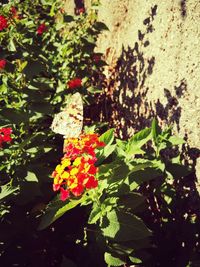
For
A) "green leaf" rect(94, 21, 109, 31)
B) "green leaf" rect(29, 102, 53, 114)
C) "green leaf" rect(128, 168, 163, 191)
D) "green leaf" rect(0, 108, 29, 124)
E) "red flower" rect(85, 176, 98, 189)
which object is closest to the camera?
"red flower" rect(85, 176, 98, 189)

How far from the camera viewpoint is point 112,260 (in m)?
1.54

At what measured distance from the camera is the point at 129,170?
1.53m

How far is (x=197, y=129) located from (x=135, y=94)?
930mm

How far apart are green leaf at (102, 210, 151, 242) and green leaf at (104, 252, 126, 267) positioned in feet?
0.51

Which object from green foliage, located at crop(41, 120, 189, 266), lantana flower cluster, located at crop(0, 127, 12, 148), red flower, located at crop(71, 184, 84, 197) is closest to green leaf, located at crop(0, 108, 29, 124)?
lantana flower cluster, located at crop(0, 127, 12, 148)

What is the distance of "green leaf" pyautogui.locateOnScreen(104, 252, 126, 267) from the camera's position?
1.52m

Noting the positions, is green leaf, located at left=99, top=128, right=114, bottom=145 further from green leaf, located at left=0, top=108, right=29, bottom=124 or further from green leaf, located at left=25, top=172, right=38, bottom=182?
green leaf, located at left=0, top=108, right=29, bottom=124

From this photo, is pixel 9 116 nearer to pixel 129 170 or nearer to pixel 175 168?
pixel 129 170

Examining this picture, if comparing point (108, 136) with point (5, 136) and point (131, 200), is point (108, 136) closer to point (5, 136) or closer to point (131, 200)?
point (131, 200)

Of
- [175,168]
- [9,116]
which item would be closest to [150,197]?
[175,168]

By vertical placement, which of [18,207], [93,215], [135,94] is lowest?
[18,207]

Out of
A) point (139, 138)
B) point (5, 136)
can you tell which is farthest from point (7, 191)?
point (139, 138)

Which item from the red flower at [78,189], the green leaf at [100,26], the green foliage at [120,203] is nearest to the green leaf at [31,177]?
the green foliage at [120,203]

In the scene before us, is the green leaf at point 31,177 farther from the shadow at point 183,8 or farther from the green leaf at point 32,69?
the shadow at point 183,8
